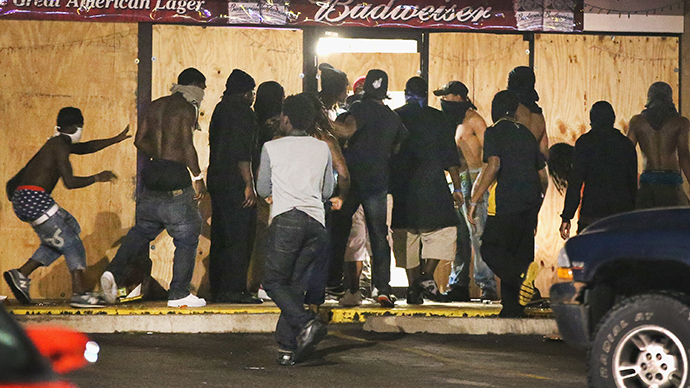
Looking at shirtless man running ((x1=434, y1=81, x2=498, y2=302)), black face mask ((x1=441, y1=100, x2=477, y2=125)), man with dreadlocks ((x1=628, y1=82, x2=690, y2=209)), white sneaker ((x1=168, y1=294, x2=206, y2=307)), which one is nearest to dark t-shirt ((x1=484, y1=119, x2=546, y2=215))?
man with dreadlocks ((x1=628, y1=82, x2=690, y2=209))

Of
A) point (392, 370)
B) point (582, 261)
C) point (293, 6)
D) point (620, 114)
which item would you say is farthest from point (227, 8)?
point (582, 261)

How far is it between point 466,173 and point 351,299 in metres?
2.21

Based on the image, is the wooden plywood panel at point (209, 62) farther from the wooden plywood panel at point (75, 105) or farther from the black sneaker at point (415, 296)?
the black sneaker at point (415, 296)

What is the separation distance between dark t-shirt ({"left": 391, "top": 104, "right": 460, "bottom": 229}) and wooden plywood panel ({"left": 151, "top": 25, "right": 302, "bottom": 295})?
176 centimetres

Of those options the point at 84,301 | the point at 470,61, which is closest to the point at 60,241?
the point at 84,301

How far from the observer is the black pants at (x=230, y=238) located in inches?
452

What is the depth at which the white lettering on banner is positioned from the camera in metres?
12.6

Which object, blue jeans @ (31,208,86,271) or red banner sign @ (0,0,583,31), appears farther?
red banner sign @ (0,0,583,31)

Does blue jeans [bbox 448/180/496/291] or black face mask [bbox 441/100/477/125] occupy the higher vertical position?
black face mask [bbox 441/100/477/125]

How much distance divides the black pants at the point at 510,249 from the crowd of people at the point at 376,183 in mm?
13

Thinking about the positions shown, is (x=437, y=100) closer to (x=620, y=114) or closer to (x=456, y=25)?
(x=456, y=25)

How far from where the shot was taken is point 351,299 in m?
11.2

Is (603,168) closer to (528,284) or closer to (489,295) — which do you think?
(528,284)

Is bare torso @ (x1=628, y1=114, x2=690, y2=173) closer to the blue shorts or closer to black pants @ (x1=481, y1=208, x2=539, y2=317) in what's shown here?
black pants @ (x1=481, y1=208, x2=539, y2=317)
